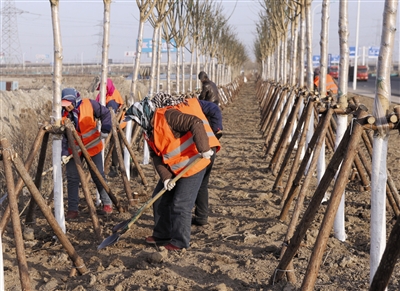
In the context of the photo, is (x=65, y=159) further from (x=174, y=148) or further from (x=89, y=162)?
(x=174, y=148)

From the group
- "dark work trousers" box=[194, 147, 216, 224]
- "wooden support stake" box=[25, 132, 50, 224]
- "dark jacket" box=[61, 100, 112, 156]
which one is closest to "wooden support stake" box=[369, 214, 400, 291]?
"dark work trousers" box=[194, 147, 216, 224]

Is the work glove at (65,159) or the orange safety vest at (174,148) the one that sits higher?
the orange safety vest at (174,148)

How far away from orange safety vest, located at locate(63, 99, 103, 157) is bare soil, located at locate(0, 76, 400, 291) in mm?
830

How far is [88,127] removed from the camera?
6.30 m

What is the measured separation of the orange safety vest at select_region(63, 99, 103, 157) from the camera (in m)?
6.20

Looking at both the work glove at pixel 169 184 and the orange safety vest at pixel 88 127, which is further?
the orange safety vest at pixel 88 127

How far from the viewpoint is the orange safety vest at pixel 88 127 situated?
6203mm

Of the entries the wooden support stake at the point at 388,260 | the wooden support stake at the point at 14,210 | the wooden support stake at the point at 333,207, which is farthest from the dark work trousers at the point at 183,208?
the wooden support stake at the point at 388,260

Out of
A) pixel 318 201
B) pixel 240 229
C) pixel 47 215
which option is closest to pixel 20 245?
pixel 47 215

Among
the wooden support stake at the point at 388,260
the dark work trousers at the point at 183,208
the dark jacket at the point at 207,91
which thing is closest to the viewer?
the wooden support stake at the point at 388,260

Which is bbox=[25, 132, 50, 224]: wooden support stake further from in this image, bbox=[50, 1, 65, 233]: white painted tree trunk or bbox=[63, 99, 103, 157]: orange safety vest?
bbox=[63, 99, 103, 157]: orange safety vest

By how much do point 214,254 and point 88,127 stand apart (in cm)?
235

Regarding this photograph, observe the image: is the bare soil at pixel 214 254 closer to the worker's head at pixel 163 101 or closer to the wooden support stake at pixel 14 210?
the wooden support stake at pixel 14 210

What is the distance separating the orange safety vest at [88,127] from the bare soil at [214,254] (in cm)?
83
